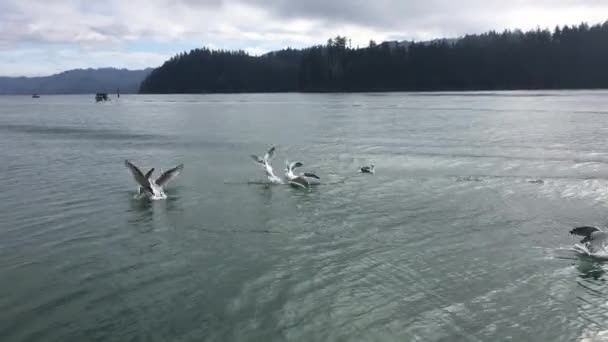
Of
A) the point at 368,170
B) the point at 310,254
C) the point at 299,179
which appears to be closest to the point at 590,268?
the point at 310,254

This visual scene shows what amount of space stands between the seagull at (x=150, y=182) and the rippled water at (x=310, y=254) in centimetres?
60

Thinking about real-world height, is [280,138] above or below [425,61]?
below

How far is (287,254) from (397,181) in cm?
1076

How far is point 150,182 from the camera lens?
64.2 ft

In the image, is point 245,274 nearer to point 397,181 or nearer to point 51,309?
point 51,309

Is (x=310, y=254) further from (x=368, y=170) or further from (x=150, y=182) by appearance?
(x=368, y=170)

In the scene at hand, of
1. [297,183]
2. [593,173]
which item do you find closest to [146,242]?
[297,183]

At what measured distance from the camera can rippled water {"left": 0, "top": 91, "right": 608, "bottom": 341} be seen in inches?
360

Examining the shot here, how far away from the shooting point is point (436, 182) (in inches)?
862

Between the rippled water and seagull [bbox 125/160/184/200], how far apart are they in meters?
0.60

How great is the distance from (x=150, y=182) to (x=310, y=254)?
9.24 m

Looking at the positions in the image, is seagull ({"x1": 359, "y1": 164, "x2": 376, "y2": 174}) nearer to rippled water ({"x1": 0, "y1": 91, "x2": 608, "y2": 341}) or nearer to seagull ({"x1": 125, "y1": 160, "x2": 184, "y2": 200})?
rippled water ({"x1": 0, "y1": 91, "x2": 608, "y2": 341})

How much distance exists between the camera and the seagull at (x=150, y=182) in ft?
62.8

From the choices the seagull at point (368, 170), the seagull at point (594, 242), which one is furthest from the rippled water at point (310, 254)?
the seagull at point (368, 170)
